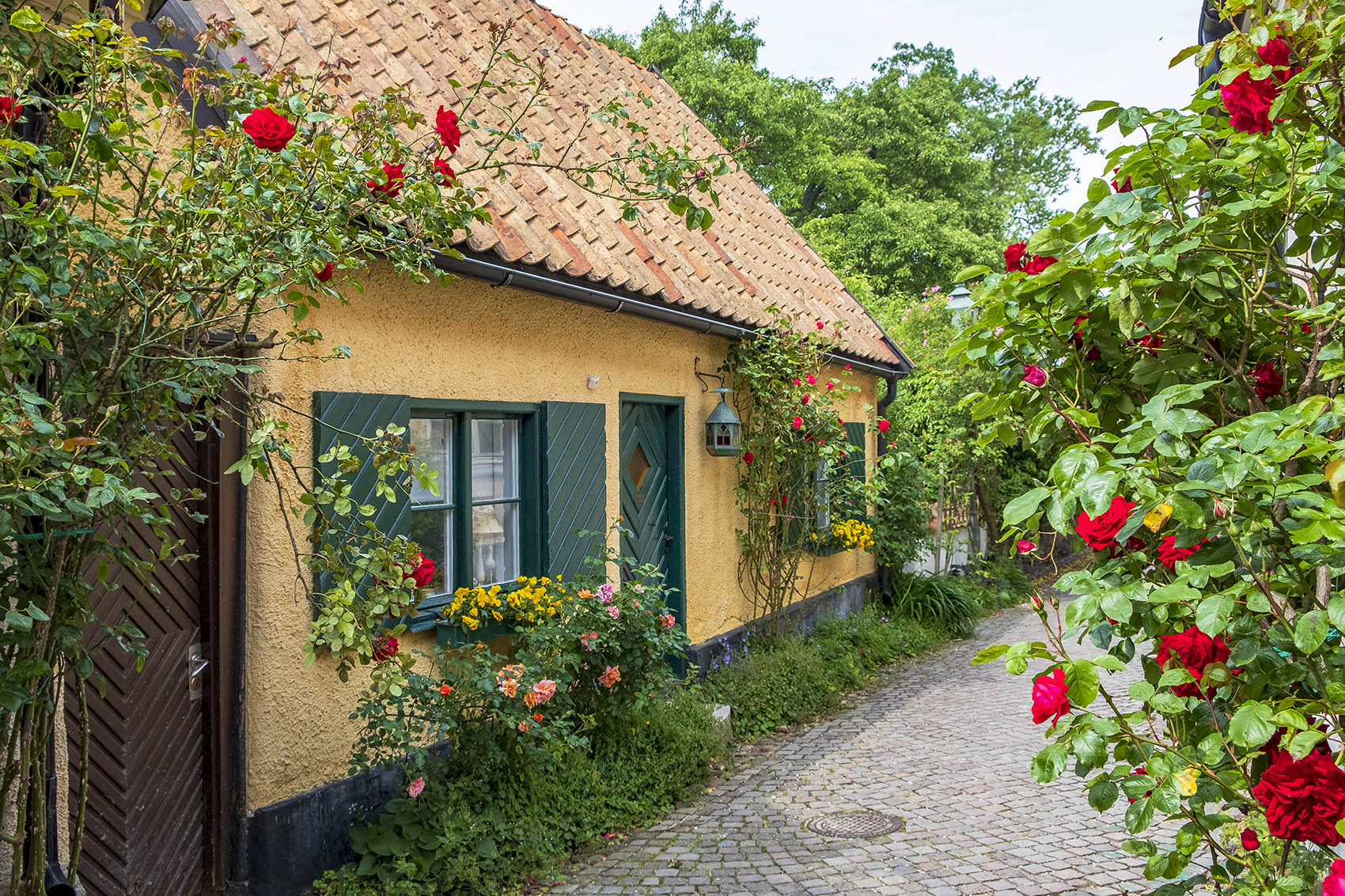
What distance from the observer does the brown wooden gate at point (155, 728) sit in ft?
11.2

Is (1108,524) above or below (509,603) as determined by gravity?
above

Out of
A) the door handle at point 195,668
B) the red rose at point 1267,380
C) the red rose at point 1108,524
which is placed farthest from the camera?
the door handle at point 195,668

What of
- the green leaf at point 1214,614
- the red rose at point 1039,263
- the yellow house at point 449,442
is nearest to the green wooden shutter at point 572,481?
the yellow house at point 449,442

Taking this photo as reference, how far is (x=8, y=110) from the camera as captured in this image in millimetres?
2133

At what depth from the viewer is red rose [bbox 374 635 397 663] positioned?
112 inches

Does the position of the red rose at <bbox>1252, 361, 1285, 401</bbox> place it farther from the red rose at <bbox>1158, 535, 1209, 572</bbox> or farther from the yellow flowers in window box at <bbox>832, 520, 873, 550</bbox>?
the yellow flowers in window box at <bbox>832, 520, 873, 550</bbox>

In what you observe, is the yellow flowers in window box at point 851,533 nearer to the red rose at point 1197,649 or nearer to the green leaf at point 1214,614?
the red rose at point 1197,649

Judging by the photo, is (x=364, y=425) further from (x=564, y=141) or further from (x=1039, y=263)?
(x=564, y=141)

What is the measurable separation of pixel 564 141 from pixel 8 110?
526 centimetres

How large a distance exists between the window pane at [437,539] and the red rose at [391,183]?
2.24 m

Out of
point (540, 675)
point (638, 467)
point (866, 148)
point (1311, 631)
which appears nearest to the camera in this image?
point (1311, 631)

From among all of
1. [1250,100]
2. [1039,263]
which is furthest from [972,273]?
[1250,100]

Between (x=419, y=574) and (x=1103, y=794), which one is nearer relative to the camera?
(x=1103, y=794)

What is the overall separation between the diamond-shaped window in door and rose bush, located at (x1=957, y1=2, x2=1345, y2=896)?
4307 mm
